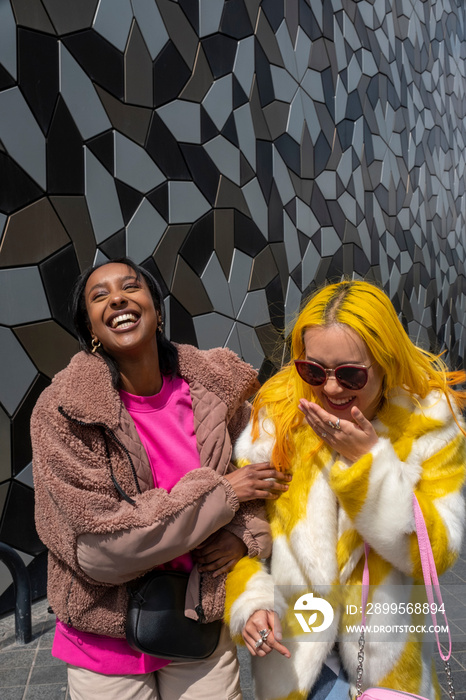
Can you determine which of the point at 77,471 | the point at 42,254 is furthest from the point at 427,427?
the point at 42,254

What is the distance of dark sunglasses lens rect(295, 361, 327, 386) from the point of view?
6.01 feet

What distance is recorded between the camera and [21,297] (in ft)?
15.0

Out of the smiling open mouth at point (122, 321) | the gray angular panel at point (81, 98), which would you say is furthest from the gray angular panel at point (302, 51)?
the smiling open mouth at point (122, 321)

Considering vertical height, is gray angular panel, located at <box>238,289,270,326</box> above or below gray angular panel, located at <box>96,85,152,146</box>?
below

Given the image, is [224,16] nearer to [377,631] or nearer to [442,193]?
[377,631]

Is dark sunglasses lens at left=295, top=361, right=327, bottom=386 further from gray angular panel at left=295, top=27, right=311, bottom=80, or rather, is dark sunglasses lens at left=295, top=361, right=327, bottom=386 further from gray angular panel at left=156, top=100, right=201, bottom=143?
gray angular panel at left=295, top=27, right=311, bottom=80

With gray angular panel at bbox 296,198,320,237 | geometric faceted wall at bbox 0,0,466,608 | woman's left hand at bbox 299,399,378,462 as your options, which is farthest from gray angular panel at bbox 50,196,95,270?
gray angular panel at bbox 296,198,320,237

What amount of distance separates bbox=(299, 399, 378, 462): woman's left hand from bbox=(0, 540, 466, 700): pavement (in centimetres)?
232

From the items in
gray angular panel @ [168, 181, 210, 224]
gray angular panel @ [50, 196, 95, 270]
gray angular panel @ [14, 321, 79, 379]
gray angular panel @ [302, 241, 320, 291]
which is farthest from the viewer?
gray angular panel @ [302, 241, 320, 291]

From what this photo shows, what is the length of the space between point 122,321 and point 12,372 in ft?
9.22

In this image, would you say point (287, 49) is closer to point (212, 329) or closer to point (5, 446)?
point (212, 329)

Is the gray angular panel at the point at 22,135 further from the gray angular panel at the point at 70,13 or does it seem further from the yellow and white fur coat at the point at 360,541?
the yellow and white fur coat at the point at 360,541

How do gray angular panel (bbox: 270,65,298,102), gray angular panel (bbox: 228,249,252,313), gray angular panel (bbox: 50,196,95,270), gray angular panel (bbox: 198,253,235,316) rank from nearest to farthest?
gray angular panel (bbox: 50,196,95,270), gray angular panel (bbox: 198,253,235,316), gray angular panel (bbox: 228,249,252,313), gray angular panel (bbox: 270,65,298,102)

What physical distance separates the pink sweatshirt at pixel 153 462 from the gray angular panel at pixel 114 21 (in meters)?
4.28
